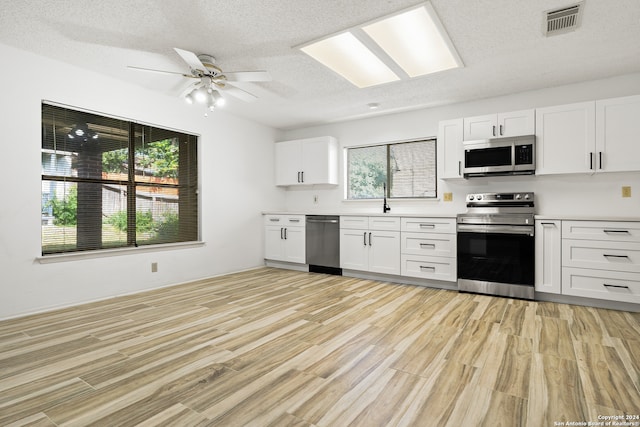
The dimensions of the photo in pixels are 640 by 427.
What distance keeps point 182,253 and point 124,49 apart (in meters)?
2.44

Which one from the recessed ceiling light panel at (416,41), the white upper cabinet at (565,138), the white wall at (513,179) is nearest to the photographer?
the recessed ceiling light panel at (416,41)

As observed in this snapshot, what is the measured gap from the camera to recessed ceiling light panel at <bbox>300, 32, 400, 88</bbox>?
2.91 meters

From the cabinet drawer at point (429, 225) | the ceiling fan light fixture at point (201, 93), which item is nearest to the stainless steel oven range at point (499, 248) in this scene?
the cabinet drawer at point (429, 225)

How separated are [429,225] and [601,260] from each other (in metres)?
1.69

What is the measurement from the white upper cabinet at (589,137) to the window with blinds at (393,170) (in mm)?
1385

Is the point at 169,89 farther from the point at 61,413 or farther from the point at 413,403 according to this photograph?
the point at 413,403

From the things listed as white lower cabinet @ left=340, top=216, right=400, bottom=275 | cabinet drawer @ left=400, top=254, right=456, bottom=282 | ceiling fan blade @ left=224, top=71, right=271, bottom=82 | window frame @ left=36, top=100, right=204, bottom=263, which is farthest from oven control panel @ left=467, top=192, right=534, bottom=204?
window frame @ left=36, top=100, right=204, bottom=263

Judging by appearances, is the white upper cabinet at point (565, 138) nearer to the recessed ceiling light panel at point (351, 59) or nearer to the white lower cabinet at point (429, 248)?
the white lower cabinet at point (429, 248)

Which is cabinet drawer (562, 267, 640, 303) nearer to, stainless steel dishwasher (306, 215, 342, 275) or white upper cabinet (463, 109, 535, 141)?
white upper cabinet (463, 109, 535, 141)

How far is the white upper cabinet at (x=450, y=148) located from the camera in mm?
4137

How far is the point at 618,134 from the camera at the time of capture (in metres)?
3.34

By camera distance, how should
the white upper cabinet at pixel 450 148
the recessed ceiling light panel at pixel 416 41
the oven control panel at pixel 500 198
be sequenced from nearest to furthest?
the recessed ceiling light panel at pixel 416 41, the oven control panel at pixel 500 198, the white upper cabinet at pixel 450 148

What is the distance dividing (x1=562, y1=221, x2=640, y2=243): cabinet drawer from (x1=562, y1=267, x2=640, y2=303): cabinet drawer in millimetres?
329

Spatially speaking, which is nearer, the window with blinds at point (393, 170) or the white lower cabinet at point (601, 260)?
the white lower cabinet at point (601, 260)
